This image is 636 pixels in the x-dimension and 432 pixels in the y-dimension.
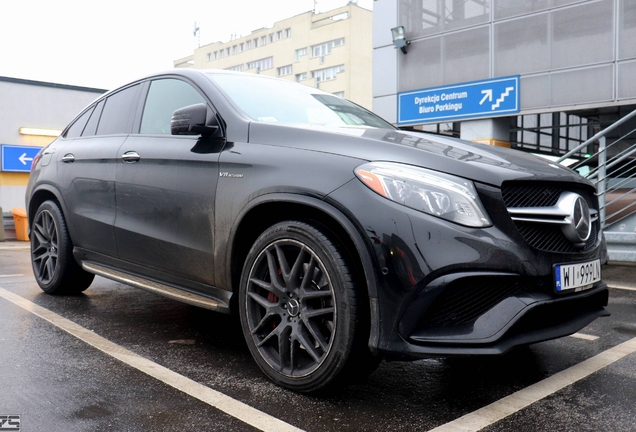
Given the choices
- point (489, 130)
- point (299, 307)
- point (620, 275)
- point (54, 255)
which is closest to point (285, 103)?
point (299, 307)

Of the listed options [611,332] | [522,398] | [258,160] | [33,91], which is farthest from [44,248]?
[33,91]

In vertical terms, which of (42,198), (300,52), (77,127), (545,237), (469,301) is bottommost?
(469,301)

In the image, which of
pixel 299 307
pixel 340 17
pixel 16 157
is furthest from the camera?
pixel 340 17

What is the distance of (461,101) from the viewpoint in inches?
653

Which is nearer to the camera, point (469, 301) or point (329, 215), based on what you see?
point (469, 301)

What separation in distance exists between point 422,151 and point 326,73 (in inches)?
2276

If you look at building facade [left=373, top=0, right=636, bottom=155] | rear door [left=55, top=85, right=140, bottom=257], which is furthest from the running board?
building facade [left=373, top=0, right=636, bottom=155]

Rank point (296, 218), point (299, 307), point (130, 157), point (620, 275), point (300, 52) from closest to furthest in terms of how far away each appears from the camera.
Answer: point (299, 307)
point (296, 218)
point (130, 157)
point (620, 275)
point (300, 52)

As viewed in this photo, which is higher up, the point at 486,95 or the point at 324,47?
the point at 324,47

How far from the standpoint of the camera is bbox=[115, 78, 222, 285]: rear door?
327 centimetres

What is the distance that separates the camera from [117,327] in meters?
4.01

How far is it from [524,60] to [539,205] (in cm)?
1403

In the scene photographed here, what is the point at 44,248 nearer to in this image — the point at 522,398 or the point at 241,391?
the point at 241,391

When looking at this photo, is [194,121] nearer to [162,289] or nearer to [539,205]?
[162,289]
